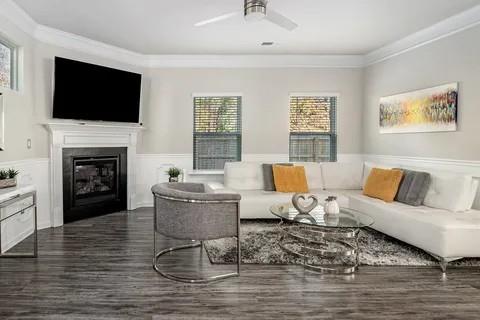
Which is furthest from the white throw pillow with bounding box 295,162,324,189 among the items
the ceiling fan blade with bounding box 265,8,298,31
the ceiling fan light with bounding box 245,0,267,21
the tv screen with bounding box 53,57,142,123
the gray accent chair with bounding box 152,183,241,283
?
the tv screen with bounding box 53,57,142,123

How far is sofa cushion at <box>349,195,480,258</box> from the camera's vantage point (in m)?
3.14

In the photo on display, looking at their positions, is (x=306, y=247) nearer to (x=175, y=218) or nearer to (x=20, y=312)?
(x=175, y=218)

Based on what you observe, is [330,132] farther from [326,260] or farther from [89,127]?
[89,127]

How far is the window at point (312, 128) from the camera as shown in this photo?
6262 mm

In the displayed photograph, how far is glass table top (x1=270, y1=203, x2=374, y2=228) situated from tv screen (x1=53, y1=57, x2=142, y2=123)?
325cm

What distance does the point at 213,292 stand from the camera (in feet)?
8.86

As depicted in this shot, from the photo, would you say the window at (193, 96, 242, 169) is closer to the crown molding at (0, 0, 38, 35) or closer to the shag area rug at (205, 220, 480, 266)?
the shag area rug at (205, 220, 480, 266)

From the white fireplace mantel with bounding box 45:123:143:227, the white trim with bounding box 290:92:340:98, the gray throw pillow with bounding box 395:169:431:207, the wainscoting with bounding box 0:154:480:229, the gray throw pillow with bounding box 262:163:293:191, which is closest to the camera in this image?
the gray throw pillow with bounding box 395:169:431:207

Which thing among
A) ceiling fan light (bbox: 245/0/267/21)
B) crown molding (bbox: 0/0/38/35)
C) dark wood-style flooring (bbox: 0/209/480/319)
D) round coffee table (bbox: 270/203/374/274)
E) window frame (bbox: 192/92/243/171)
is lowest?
dark wood-style flooring (bbox: 0/209/480/319)

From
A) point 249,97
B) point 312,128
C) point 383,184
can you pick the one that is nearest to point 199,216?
point 383,184

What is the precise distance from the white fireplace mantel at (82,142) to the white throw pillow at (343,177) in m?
3.35

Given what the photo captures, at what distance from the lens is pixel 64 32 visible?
483cm

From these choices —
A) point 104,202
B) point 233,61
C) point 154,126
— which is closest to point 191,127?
point 154,126

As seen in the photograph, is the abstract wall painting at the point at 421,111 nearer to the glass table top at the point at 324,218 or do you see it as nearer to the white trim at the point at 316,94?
the white trim at the point at 316,94
